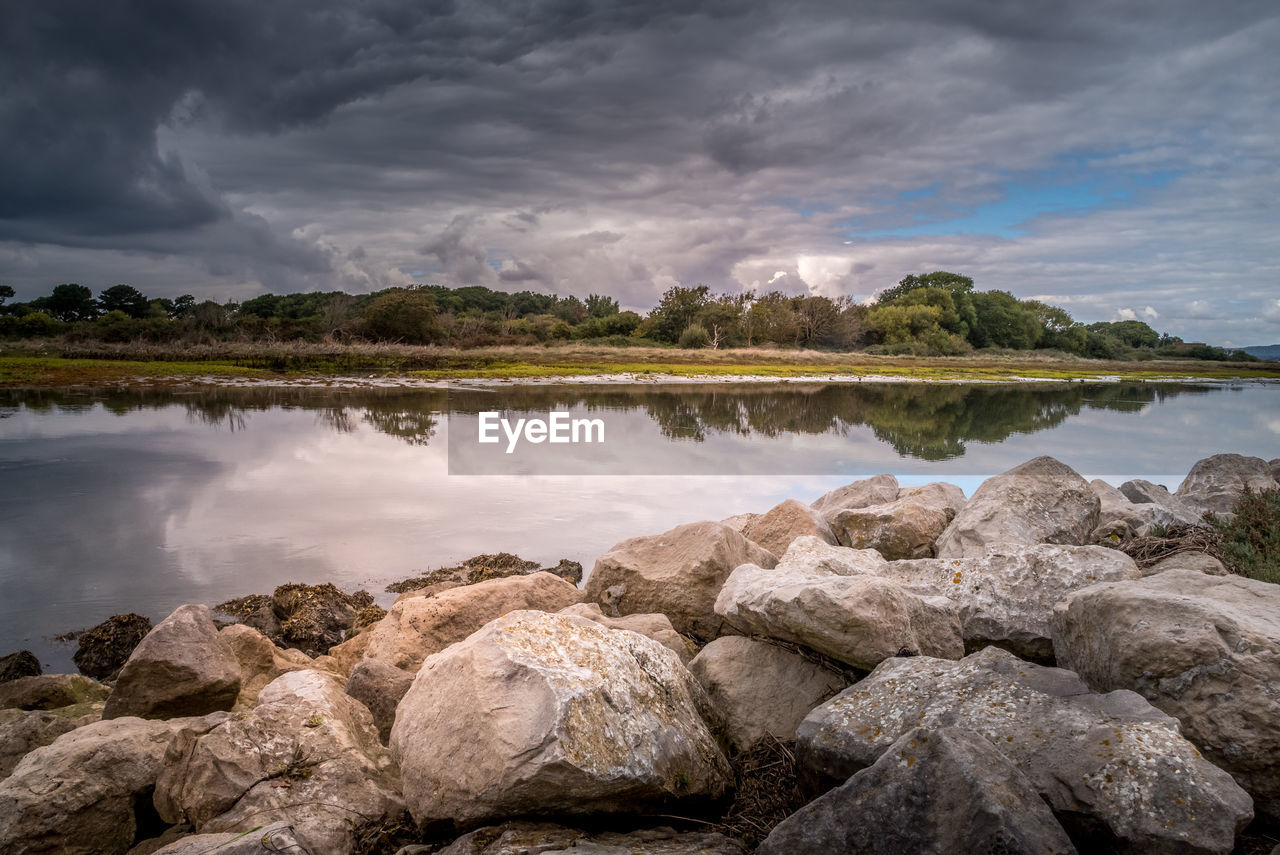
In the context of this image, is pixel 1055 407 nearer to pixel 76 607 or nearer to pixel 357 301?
pixel 76 607

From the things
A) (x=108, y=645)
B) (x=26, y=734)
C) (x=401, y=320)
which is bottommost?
(x=108, y=645)

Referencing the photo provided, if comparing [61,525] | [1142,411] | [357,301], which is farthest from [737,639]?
[357,301]

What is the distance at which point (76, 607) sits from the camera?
30.7 ft

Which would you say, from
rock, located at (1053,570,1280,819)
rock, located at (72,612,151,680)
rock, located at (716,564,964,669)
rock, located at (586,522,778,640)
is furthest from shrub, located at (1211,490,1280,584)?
rock, located at (72,612,151,680)

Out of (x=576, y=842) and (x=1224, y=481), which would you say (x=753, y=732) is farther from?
(x=1224, y=481)

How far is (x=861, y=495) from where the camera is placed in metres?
10.9

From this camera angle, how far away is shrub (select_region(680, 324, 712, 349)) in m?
74.6

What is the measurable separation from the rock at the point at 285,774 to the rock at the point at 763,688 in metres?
2.13

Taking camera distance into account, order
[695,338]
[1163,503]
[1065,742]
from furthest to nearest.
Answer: [695,338] < [1163,503] < [1065,742]

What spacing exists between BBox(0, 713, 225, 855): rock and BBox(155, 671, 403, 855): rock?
0.26 meters

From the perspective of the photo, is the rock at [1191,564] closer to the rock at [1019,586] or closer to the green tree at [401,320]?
the rock at [1019,586]

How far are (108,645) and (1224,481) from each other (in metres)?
14.1

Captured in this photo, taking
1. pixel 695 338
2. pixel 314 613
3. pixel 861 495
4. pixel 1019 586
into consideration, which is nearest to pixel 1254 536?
pixel 1019 586

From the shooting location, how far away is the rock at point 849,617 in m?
4.54
